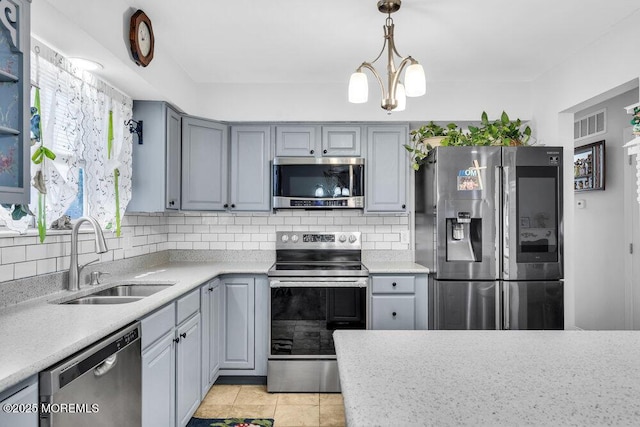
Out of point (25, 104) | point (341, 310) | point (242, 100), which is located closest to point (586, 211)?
point (341, 310)

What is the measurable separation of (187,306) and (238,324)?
0.78 metres

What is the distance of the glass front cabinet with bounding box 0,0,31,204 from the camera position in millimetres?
1396

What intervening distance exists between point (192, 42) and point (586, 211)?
4.08 m

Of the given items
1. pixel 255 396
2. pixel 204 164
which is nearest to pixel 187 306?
pixel 255 396

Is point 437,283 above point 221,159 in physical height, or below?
below

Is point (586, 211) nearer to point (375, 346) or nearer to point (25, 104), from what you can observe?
point (375, 346)

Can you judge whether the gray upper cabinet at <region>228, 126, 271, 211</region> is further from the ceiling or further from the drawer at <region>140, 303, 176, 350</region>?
the drawer at <region>140, 303, 176, 350</region>

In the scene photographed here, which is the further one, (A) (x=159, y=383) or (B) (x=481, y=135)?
(B) (x=481, y=135)

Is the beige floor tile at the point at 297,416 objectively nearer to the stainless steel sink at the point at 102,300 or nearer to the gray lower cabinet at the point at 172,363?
the gray lower cabinet at the point at 172,363

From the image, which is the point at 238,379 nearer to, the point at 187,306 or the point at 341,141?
the point at 187,306

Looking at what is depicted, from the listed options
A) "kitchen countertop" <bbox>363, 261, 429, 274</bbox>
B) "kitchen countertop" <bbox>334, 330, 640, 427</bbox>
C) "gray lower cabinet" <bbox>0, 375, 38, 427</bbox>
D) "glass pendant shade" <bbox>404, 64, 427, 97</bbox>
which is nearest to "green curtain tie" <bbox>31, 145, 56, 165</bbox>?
"gray lower cabinet" <bbox>0, 375, 38, 427</bbox>

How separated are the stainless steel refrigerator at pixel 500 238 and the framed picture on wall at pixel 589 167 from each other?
1.43m

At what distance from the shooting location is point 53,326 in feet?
5.07

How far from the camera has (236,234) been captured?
3.72m
